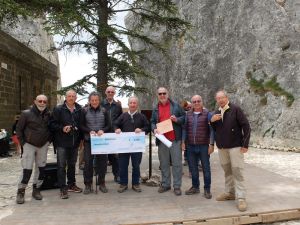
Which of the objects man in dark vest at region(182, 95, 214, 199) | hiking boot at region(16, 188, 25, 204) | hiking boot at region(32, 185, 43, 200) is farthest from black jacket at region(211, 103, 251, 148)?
hiking boot at region(16, 188, 25, 204)

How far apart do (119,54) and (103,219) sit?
7.21m

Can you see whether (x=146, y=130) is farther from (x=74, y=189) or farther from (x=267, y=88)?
(x=267, y=88)

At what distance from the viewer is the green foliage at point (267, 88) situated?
1938 centimetres

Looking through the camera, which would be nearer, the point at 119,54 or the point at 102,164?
the point at 102,164

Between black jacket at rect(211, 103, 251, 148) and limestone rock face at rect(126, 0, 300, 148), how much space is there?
766 centimetres

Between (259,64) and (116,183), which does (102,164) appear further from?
(259,64)

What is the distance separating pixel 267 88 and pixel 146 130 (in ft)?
45.5

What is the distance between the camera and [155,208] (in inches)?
279

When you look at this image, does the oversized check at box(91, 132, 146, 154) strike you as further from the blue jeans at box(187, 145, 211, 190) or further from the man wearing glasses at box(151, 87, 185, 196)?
the blue jeans at box(187, 145, 211, 190)

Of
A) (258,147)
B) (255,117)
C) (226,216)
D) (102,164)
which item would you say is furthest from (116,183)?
(255,117)

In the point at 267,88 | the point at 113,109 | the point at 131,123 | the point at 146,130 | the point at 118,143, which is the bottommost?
the point at 118,143

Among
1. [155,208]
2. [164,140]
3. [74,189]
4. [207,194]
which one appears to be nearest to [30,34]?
[74,189]

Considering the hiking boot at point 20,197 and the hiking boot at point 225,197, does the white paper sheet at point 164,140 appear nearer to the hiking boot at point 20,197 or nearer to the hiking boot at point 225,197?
the hiking boot at point 225,197

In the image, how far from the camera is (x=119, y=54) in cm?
1257
